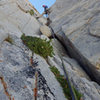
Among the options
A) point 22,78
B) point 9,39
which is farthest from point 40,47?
point 22,78

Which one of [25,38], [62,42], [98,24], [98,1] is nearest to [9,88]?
[25,38]

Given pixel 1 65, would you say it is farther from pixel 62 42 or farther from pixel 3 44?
pixel 62 42

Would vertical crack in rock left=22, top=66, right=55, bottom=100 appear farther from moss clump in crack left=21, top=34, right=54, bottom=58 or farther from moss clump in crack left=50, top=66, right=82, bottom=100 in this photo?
moss clump in crack left=21, top=34, right=54, bottom=58

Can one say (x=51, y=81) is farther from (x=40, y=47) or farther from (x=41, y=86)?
(x=40, y=47)

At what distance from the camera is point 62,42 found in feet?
52.7

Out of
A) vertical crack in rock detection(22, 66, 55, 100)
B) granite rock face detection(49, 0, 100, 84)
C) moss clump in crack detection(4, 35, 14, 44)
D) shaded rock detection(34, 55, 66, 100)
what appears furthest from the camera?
moss clump in crack detection(4, 35, 14, 44)

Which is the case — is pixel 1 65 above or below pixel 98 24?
below

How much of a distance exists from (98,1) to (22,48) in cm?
1263

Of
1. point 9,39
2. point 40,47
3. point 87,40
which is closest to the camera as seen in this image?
point 40,47

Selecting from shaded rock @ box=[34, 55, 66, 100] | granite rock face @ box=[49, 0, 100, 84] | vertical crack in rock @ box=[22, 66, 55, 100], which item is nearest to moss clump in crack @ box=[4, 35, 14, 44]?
shaded rock @ box=[34, 55, 66, 100]

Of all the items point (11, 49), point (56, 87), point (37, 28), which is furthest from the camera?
point (37, 28)

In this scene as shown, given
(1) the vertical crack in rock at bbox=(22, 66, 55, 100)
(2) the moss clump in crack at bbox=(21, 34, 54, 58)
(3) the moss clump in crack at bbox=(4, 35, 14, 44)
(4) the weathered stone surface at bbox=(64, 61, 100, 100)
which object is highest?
(3) the moss clump in crack at bbox=(4, 35, 14, 44)

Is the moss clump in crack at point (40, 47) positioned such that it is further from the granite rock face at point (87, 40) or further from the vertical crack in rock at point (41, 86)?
the granite rock face at point (87, 40)

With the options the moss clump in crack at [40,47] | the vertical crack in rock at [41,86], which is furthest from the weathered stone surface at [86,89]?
the moss clump in crack at [40,47]
